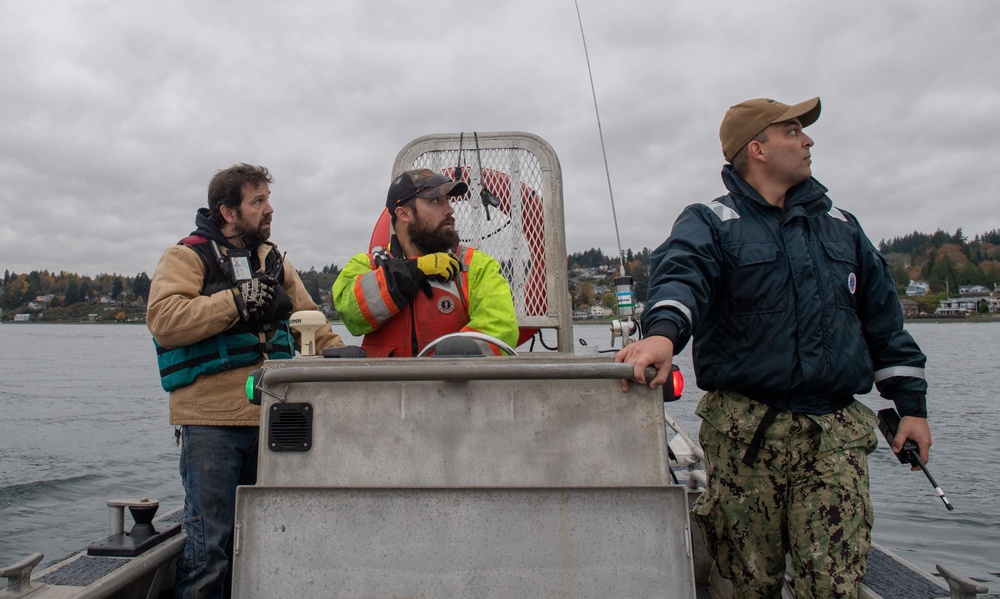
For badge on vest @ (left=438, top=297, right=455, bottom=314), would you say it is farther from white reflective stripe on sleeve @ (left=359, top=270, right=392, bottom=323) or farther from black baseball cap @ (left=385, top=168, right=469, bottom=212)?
black baseball cap @ (left=385, top=168, right=469, bottom=212)

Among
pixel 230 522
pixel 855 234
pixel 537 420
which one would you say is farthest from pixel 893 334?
pixel 230 522

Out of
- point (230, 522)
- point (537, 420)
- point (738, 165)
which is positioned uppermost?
point (738, 165)

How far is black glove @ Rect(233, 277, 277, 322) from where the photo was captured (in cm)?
352

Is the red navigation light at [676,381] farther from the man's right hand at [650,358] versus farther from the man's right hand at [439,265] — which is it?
the man's right hand at [439,265]

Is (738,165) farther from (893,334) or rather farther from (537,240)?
(537,240)

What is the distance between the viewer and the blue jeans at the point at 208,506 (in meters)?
3.30

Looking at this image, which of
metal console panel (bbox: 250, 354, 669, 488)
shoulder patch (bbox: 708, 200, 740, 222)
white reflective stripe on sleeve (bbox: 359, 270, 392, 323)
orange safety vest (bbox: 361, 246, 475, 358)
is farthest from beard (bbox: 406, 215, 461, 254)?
metal console panel (bbox: 250, 354, 669, 488)

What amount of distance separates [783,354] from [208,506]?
8.39 ft

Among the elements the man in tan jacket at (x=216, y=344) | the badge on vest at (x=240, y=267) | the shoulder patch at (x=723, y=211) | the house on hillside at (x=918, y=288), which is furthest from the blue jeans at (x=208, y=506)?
the house on hillside at (x=918, y=288)

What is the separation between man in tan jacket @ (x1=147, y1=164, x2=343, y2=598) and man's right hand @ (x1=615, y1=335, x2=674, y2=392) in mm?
1969

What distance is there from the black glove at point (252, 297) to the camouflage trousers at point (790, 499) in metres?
2.13

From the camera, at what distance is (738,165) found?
3.15m

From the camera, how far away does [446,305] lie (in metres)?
3.73

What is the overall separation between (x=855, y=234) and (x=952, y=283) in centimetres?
14121
